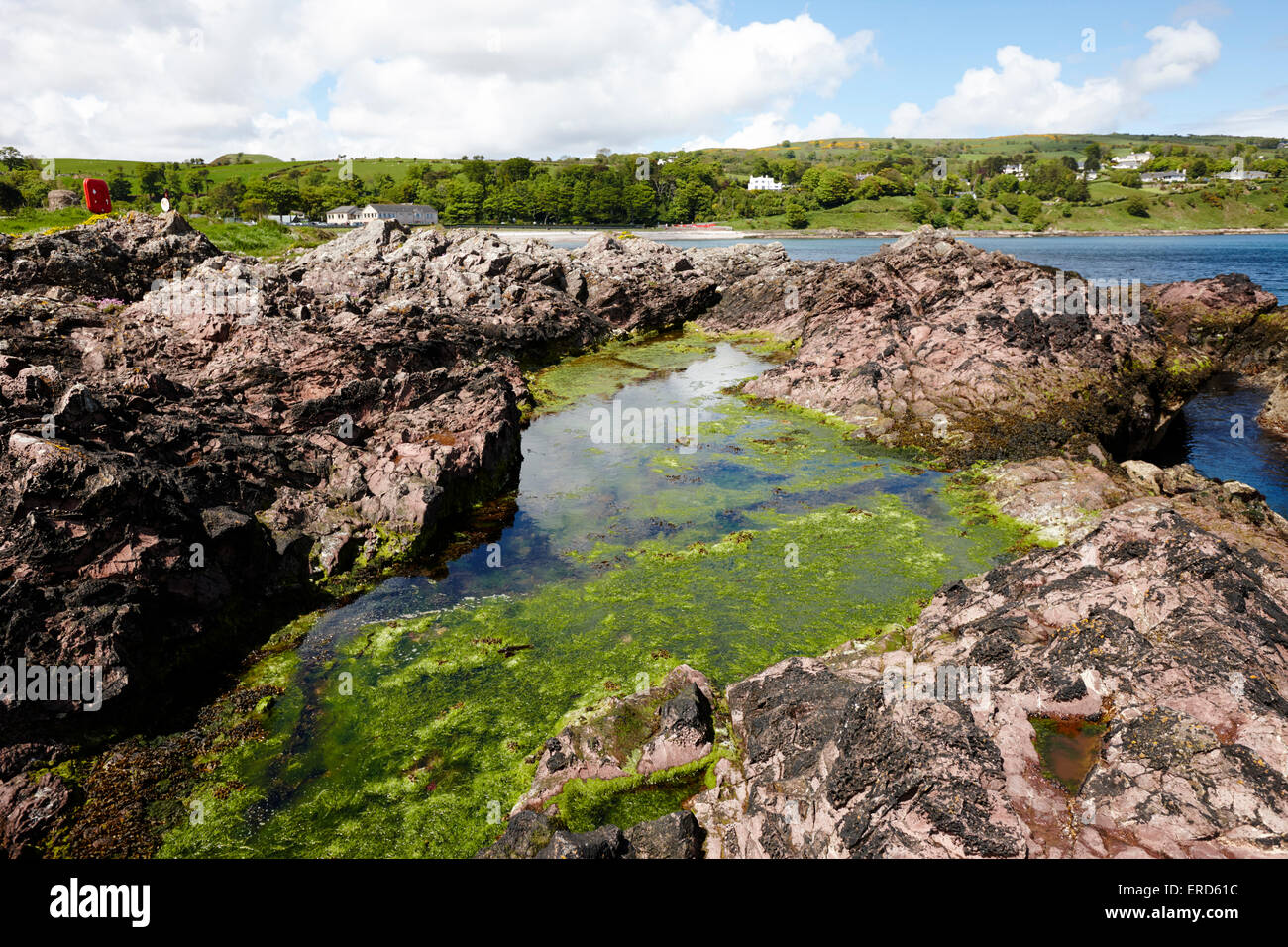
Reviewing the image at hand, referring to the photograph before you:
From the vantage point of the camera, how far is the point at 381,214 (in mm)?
145500

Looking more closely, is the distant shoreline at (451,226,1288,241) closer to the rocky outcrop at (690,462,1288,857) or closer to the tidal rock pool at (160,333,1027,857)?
the tidal rock pool at (160,333,1027,857)

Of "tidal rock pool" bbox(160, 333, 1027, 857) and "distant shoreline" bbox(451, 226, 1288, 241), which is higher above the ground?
"distant shoreline" bbox(451, 226, 1288, 241)

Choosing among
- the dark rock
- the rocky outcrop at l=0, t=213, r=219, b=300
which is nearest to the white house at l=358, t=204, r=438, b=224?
the rocky outcrop at l=0, t=213, r=219, b=300

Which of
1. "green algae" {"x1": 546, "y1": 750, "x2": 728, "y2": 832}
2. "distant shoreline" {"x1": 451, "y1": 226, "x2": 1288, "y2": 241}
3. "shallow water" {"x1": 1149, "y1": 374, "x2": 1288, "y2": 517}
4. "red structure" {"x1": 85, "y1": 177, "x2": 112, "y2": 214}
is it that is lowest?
"green algae" {"x1": 546, "y1": 750, "x2": 728, "y2": 832}

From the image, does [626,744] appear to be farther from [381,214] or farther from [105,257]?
[381,214]

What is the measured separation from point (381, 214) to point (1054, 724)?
15992 cm

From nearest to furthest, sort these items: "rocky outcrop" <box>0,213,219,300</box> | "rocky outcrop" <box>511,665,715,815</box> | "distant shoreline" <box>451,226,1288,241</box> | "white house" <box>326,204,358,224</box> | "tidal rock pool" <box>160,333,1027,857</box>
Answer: "tidal rock pool" <box>160,333,1027,857</box>, "rocky outcrop" <box>511,665,715,815</box>, "rocky outcrop" <box>0,213,219,300</box>, "white house" <box>326,204,358,224</box>, "distant shoreline" <box>451,226,1288,241</box>

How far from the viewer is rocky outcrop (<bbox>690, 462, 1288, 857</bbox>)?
873 centimetres

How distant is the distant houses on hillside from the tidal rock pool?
127358 mm

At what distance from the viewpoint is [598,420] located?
115ft

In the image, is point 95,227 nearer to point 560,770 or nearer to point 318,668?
point 318,668

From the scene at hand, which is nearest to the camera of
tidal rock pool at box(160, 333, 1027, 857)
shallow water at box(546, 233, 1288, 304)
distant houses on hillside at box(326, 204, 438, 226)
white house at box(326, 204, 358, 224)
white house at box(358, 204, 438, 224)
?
tidal rock pool at box(160, 333, 1027, 857)

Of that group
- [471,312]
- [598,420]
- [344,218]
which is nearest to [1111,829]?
[598,420]

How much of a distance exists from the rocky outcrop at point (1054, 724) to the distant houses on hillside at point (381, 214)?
140363 millimetres
